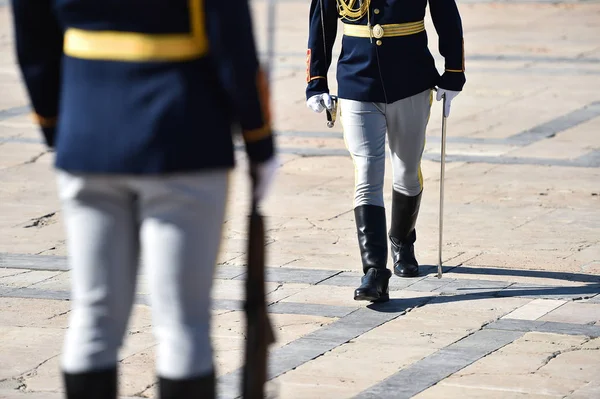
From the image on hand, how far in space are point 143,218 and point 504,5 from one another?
16.2 m

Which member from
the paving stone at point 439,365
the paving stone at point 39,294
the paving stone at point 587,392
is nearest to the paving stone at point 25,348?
the paving stone at point 39,294

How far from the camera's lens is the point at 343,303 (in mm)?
5773

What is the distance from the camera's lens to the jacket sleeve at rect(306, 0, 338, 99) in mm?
5934

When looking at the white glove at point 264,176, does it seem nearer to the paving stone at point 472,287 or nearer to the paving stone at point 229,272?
the paving stone at point 472,287

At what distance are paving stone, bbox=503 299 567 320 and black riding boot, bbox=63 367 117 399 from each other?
103 inches

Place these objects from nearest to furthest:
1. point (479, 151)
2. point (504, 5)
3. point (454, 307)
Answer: point (454, 307)
point (479, 151)
point (504, 5)

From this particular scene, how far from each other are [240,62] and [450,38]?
119 inches

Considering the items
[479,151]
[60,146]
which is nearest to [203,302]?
[60,146]

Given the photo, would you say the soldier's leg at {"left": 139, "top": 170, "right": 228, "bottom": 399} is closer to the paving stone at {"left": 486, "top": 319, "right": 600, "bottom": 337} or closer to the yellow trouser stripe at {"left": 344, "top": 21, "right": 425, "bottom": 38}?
the paving stone at {"left": 486, "top": 319, "right": 600, "bottom": 337}

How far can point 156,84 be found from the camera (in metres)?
3.09

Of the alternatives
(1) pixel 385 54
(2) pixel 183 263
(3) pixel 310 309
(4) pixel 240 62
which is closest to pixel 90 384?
(2) pixel 183 263

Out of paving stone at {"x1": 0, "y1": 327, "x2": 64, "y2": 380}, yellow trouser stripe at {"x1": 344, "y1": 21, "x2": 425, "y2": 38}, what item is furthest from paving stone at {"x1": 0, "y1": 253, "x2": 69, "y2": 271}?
yellow trouser stripe at {"x1": 344, "y1": 21, "x2": 425, "y2": 38}

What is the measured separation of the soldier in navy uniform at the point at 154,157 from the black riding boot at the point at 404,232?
10.0 feet

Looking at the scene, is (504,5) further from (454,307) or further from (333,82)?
(454,307)
